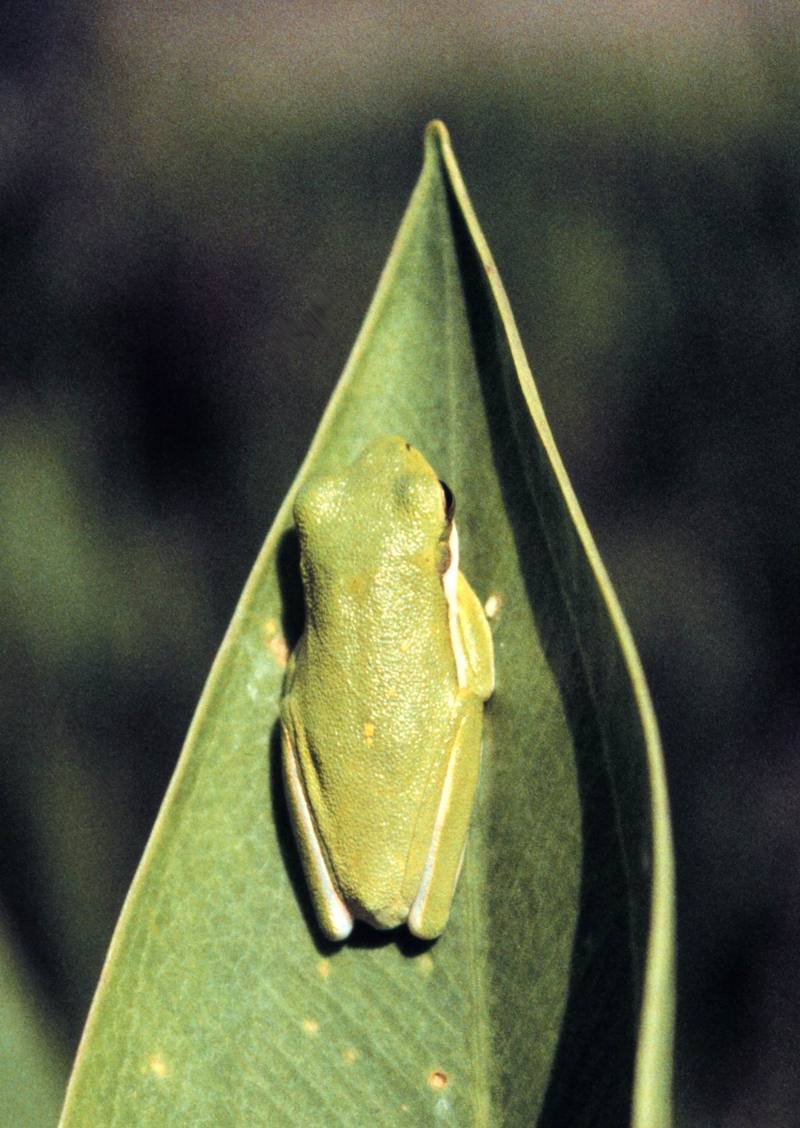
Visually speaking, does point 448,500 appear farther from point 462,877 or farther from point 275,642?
point 462,877

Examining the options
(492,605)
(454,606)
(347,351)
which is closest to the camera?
(492,605)

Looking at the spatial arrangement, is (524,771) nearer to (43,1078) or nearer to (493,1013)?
(493,1013)

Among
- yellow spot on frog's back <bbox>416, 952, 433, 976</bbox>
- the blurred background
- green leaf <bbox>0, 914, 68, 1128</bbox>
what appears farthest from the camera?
the blurred background

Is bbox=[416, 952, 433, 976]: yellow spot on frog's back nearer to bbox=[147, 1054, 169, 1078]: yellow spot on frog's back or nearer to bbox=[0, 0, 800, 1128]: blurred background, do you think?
bbox=[147, 1054, 169, 1078]: yellow spot on frog's back

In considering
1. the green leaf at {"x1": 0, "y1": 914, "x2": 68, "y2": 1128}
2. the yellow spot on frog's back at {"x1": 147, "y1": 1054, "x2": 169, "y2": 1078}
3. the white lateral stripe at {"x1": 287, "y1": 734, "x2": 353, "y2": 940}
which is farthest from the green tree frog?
the green leaf at {"x1": 0, "y1": 914, "x2": 68, "y2": 1128}

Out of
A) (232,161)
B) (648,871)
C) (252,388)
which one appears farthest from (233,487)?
(648,871)

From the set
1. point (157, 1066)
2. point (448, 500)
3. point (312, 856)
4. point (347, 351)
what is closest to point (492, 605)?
point (448, 500)
